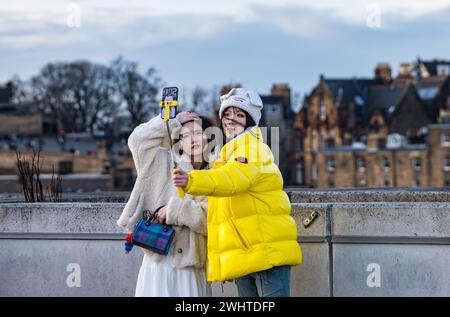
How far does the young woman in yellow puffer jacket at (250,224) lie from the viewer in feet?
24.9

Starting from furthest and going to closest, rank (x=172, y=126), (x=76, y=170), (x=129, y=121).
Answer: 1. (x=129, y=121)
2. (x=76, y=170)
3. (x=172, y=126)

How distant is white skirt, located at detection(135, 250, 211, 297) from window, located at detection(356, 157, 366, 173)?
76.9 metres

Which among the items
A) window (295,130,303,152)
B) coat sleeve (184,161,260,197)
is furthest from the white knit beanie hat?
window (295,130,303,152)

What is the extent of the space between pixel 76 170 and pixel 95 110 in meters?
33.9

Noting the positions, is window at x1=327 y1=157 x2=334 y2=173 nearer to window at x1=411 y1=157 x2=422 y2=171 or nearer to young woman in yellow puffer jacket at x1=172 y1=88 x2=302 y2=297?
window at x1=411 y1=157 x2=422 y2=171

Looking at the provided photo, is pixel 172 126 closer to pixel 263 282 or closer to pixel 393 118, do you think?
pixel 263 282

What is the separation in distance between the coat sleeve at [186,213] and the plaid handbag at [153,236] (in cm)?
7

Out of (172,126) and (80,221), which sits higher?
(172,126)

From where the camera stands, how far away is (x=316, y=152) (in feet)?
307

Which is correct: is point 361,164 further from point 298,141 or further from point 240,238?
point 240,238

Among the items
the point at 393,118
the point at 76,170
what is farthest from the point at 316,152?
the point at 76,170

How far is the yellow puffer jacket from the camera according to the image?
7.59 meters

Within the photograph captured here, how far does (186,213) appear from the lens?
7941mm

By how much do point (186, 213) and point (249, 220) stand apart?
19.9 inches
